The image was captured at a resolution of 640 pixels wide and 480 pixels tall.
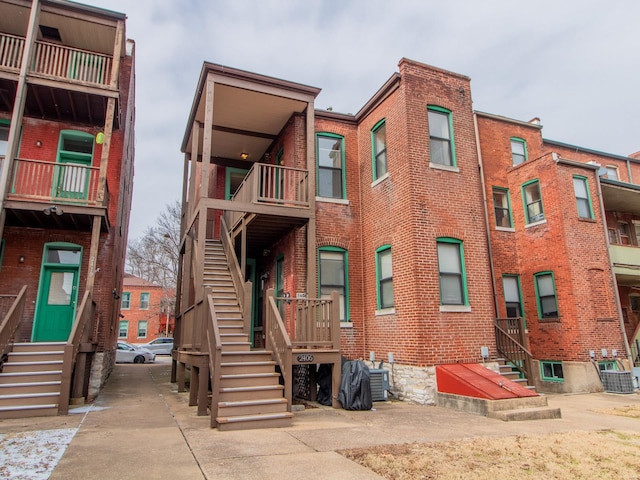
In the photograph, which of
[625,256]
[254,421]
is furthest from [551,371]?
[254,421]

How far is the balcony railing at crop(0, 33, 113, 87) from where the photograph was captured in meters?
10.9

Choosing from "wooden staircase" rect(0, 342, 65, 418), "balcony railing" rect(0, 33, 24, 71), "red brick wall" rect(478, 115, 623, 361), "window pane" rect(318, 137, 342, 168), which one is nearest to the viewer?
"wooden staircase" rect(0, 342, 65, 418)

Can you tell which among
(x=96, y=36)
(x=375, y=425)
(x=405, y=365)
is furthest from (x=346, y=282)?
(x=96, y=36)

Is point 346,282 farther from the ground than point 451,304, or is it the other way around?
point 346,282

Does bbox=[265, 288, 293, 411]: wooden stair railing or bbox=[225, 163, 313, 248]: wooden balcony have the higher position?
bbox=[225, 163, 313, 248]: wooden balcony

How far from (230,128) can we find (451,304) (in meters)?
8.54

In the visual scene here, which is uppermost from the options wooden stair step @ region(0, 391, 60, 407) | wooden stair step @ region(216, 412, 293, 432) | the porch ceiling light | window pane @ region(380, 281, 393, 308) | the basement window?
the basement window

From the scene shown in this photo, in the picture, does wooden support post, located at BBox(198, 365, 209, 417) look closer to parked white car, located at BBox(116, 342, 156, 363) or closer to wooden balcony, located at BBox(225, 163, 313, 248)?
wooden balcony, located at BBox(225, 163, 313, 248)

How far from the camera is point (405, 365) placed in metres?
9.95

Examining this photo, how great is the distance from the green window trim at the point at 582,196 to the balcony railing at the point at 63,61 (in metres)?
14.4

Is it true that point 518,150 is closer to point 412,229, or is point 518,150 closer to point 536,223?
point 536,223

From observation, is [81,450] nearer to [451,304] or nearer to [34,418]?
[34,418]

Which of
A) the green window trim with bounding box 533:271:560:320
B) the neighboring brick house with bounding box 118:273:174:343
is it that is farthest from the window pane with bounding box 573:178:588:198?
the neighboring brick house with bounding box 118:273:174:343

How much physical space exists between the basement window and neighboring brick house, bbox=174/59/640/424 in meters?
4.48
